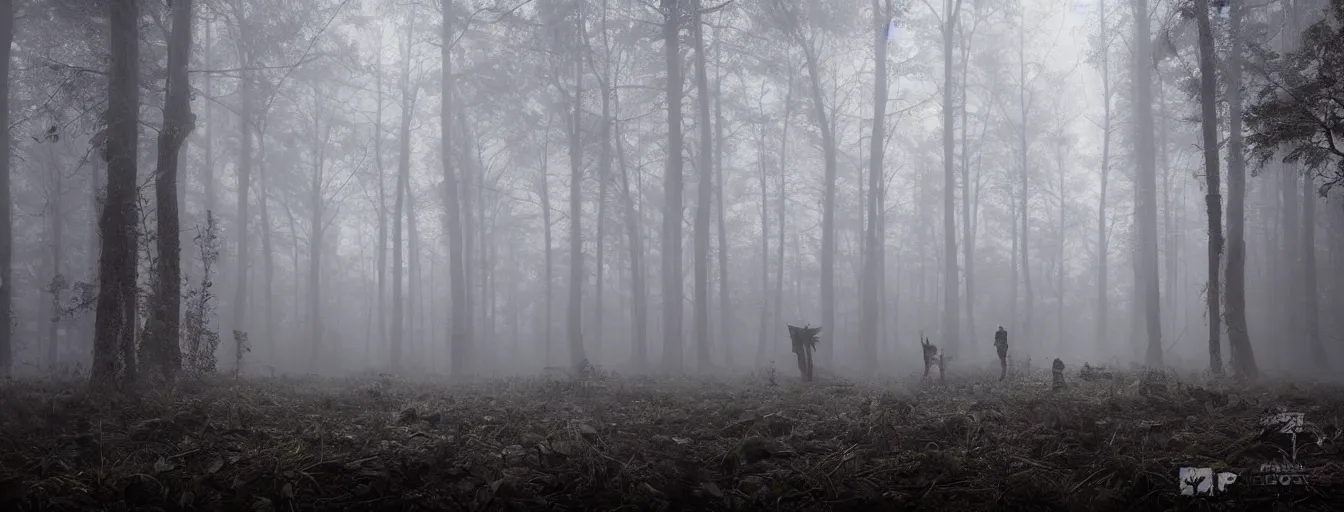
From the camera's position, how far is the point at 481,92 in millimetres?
22078

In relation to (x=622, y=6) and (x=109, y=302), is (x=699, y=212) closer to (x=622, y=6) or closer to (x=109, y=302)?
(x=622, y=6)

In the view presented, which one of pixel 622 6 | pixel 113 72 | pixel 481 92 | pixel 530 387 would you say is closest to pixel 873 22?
pixel 622 6

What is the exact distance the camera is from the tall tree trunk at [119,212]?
907 cm

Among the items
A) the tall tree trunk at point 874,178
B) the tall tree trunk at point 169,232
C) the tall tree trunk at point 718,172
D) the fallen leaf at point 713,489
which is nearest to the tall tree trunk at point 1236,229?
the tall tree trunk at point 874,178

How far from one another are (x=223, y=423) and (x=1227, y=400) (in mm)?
9854

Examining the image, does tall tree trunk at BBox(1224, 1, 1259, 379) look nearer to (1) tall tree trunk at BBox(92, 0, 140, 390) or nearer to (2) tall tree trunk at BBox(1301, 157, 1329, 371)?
(2) tall tree trunk at BBox(1301, 157, 1329, 371)

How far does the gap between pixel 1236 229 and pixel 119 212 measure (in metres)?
18.5

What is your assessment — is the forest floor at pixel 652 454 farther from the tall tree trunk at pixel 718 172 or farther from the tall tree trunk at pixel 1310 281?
the tall tree trunk at pixel 718 172

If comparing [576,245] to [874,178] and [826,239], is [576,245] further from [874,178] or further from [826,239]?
[874,178]

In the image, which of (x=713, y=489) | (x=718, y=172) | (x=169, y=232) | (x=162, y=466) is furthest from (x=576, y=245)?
(x=713, y=489)

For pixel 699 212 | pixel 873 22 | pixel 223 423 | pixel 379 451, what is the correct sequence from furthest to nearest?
pixel 873 22 < pixel 699 212 < pixel 223 423 < pixel 379 451

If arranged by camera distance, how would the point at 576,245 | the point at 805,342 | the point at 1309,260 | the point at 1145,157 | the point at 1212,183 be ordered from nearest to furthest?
1. the point at 805,342
2. the point at 1212,183
3. the point at 1309,260
4. the point at 1145,157
5. the point at 576,245

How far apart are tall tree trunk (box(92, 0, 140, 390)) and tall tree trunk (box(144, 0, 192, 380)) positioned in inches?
31.0

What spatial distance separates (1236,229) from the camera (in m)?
13.6
